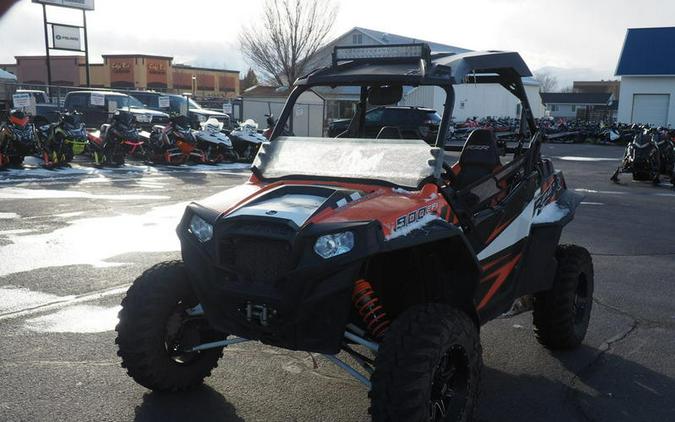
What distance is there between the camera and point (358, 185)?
3742mm

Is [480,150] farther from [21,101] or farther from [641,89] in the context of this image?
[641,89]

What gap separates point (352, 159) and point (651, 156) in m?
14.6

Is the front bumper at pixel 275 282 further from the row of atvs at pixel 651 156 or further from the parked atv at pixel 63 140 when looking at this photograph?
the row of atvs at pixel 651 156

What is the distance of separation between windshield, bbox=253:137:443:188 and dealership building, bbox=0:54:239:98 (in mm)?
33529

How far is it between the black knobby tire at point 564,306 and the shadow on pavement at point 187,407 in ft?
7.92

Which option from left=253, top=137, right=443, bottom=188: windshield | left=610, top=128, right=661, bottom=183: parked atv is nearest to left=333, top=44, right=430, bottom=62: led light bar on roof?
left=253, top=137, right=443, bottom=188: windshield

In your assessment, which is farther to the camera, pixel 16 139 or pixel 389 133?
pixel 16 139

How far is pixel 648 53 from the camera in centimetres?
4231

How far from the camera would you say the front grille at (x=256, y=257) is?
312 cm

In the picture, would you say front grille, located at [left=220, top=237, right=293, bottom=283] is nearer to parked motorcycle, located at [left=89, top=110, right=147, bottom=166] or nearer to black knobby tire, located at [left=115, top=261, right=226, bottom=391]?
black knobby tire, located at [left=115, top=261, right=226, bottom=391]

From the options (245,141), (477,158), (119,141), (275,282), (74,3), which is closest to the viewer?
(275,282)

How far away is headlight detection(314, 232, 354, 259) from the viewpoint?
9.91 feet

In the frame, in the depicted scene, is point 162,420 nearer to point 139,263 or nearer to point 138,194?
point 139,263

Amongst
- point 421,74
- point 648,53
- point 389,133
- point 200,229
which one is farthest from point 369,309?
point 648,53
